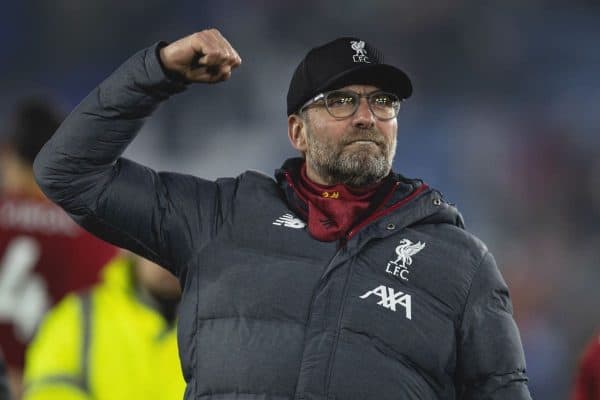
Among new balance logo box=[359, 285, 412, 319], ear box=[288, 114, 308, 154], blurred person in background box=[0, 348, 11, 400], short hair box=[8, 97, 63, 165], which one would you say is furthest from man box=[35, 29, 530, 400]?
short hair box=[8, 97, 63, 165]

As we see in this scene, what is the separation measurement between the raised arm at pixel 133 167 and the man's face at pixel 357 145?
27 centimetres

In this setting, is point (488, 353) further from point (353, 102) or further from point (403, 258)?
point (353, 102)

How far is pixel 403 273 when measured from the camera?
2422 mm

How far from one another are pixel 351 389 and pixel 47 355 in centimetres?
145

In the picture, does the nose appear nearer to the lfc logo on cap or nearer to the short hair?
the lfc logo on cap

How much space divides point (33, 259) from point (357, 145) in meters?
2.22

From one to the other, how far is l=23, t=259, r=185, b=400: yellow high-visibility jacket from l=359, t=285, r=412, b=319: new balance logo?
125 centimetres

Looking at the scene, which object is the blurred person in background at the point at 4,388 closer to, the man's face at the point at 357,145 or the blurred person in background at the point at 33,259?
the man's face at the point at 357,145

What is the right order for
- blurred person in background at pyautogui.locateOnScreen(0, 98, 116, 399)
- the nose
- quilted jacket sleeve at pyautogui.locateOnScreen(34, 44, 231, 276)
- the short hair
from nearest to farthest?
quilted jacket sleeve at pyautogui.locateOnScreen(34, 44, 231, 276)
the nose
blurred person in background at pyautogui.locateOnScreen(0, 98, 116, 399)
the short hair

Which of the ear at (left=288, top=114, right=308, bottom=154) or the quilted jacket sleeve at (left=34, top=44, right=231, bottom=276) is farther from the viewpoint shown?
the ear at (left=288, top=114, right=308, bottom=154)

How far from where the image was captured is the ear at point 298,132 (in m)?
2.74

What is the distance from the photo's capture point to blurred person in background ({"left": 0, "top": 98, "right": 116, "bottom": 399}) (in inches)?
174

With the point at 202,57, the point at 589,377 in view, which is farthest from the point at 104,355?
the point at 589,377

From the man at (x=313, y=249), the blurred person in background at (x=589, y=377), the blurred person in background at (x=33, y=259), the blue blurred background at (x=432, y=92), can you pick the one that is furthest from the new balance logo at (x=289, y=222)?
the blue blurred background at (x=432, y=92)
